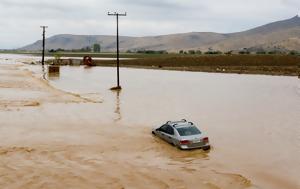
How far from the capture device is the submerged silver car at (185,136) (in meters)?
21.0

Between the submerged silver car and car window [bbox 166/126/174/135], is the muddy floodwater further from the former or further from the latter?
car window [bbox 166/126/174/135]

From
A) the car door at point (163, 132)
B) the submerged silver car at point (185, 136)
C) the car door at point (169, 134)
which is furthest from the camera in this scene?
the car door at point (163, 132)

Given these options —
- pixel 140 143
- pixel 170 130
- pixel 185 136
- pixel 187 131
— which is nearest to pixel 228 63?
pixel 140 143

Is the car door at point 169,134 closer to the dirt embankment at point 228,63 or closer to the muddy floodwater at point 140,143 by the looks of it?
the muddy floodwater at point 140,143

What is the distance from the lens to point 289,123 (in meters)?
30.4

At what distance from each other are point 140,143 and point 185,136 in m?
3.18

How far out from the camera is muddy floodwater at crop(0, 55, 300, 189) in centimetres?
1706

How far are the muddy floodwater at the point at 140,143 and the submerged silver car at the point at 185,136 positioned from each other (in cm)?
46

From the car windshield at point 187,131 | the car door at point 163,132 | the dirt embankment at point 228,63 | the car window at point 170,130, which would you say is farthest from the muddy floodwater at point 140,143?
the dirt embankment at point 228,63

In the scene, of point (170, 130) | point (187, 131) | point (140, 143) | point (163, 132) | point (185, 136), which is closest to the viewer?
point (185, 136)

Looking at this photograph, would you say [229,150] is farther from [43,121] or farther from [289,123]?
[43,121]

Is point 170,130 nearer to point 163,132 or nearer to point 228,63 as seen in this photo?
point 163,132

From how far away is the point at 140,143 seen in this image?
76.4 feet

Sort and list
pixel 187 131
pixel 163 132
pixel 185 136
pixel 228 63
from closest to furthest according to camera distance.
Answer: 1. pixel 185 136
2. pixel 187 131
3. pixel 163 132
4. pixel 228 63
